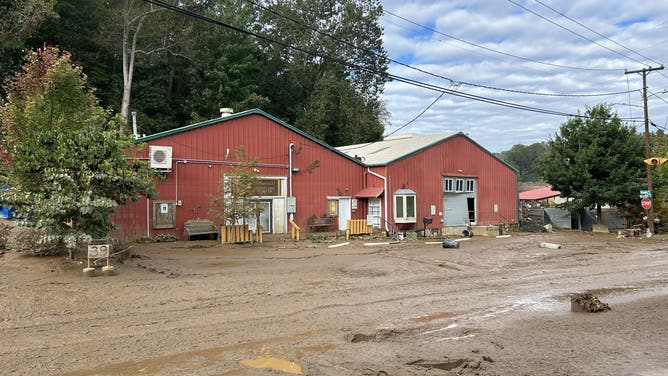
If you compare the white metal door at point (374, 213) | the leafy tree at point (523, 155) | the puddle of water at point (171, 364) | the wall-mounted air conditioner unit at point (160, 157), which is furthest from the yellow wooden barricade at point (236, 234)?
the leafy tree at point (523, 155)

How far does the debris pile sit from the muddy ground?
0.52ft

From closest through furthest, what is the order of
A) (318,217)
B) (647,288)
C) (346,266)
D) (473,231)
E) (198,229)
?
1. (647,288)
2. (346,266)
3. (198,229)
4. (318,217)
5. (473,231)

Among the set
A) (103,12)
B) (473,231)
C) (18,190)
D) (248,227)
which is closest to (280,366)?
(18,190)

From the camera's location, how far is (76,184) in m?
11.0

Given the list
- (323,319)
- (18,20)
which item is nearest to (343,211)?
(323,319)

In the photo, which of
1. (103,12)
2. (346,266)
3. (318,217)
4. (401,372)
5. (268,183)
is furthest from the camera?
(103,12)

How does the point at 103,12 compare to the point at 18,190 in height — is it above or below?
above

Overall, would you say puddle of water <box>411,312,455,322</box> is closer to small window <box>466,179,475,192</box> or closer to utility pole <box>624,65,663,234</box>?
small window <box>466,179,475,192</box>

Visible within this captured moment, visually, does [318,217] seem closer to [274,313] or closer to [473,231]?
[473,231]

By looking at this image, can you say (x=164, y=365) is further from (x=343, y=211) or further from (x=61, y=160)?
(x=343, y=211)

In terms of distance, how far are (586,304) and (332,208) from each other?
16.4 meters

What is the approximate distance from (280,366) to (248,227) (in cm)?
1400

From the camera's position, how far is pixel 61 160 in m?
10.7

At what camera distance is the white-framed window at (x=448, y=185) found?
27797mm
